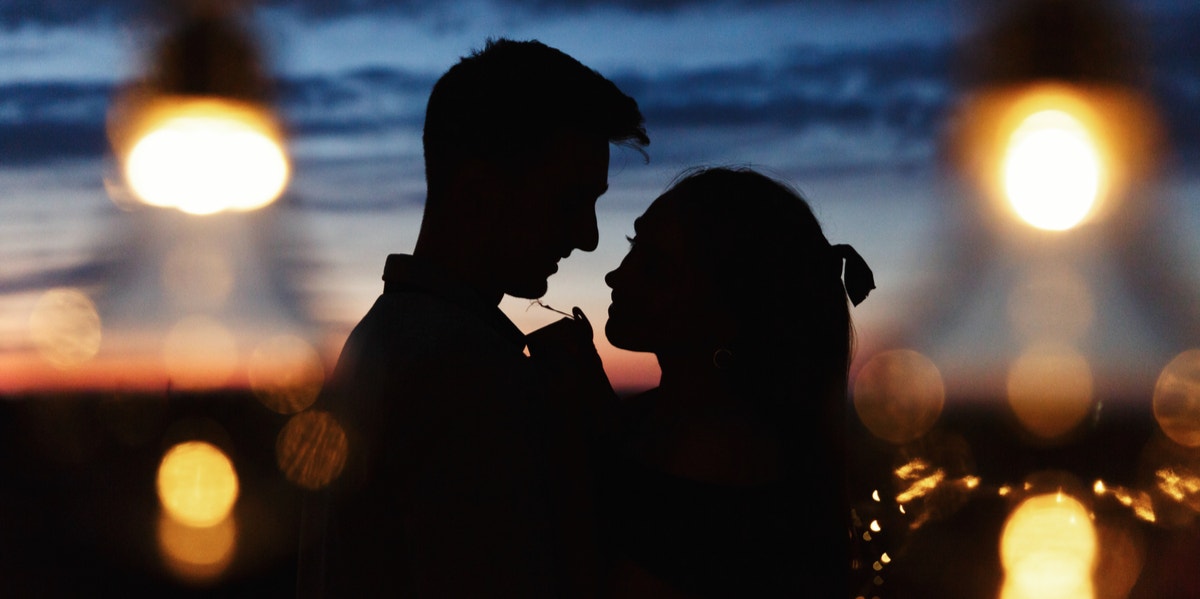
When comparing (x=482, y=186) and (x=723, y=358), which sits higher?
(x=482, y=186)

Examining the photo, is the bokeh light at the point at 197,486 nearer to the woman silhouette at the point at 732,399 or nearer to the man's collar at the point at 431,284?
the woman silhouette at the point at 732,399

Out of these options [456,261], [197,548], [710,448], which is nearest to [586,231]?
[456,261]

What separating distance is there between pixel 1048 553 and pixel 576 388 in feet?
131

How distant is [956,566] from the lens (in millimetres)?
35312

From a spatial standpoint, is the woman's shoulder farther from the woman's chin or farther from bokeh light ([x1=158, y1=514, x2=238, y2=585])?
bokeh light ([x1=158, y1=514, x2=238, y2=585])

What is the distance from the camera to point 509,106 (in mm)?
3252

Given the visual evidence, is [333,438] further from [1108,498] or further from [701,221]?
[1108,498]

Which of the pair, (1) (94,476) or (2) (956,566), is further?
(1) (94,476)

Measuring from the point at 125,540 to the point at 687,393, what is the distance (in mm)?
41846

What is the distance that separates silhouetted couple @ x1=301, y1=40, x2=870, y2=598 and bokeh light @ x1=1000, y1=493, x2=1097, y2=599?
2519cm

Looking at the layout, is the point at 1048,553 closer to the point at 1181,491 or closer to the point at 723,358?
the point at 723,358

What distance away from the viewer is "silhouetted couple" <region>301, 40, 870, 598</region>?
246cm

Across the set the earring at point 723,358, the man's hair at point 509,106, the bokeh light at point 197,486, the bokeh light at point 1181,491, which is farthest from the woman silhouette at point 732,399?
the bokeh light at point 1181,491

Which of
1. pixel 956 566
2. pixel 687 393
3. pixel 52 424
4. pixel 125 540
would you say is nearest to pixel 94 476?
pixel 125 540
